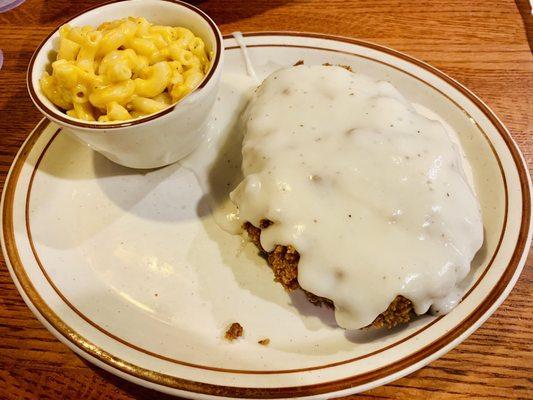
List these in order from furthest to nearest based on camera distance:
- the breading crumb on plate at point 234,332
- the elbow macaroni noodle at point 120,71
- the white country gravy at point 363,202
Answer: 1. the elbow macaroni noodle at point 120,71
2. the breading crumb on plate at point 234,332
3. the white country gravy at point 363,202

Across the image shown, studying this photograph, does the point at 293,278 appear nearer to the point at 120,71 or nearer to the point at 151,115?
the point at 151,115

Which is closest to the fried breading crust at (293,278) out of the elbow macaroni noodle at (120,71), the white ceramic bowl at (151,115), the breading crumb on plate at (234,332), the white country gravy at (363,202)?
the white country gravy at (363,202)

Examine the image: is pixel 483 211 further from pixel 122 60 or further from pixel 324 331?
pixel 122 60

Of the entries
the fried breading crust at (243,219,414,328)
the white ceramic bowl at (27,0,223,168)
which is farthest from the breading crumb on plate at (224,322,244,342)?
the white ceramic bowl at (27,0,223,168)

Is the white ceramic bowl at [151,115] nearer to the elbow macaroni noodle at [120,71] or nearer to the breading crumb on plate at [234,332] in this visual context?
the elbow macaroni noodle at [120,71]

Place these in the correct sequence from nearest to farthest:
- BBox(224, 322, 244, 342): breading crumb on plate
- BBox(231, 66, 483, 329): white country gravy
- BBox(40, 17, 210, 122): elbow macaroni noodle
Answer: BBox(231, 66, 483, 329): white country gravy → BBox(224, 322, 244, 342): breading crumb on plate → BBox(40, 17, 210, 122): elbow macaroni noodle

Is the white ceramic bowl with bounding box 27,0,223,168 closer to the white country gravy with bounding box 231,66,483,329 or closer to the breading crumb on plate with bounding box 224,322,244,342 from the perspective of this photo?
the white country gravy with bounding box 231,66,483,329
